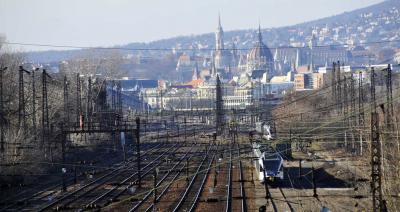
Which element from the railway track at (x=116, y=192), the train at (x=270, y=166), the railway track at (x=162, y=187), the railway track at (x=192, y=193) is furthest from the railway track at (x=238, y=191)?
the railway track at (x=116, y=192)

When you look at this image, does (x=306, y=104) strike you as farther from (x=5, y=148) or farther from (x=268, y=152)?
(x=5, y=148)

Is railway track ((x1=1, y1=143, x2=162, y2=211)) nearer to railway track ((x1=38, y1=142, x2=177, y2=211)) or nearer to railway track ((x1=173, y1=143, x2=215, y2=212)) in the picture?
railway track ((x1=38, y1=142, x2=177, y2=211))

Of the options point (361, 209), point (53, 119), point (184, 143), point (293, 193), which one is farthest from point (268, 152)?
point (184, 143)

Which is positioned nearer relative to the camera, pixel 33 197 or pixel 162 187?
pixel 33 197

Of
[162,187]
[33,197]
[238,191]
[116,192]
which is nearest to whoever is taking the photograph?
[33,197]

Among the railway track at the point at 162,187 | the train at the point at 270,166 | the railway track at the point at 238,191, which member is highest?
the train at the point at 270,166

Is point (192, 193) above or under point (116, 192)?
under

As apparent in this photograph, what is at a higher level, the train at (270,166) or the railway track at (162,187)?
the train at (270,166)

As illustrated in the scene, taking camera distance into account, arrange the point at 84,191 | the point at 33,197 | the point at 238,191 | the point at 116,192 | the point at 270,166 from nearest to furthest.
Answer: the point at 33,197
the point at 116,192
the point at 84,191
the point at 238,191
the point at 270,166

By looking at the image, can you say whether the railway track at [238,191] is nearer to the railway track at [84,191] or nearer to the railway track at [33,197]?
the railway track at [84,191]

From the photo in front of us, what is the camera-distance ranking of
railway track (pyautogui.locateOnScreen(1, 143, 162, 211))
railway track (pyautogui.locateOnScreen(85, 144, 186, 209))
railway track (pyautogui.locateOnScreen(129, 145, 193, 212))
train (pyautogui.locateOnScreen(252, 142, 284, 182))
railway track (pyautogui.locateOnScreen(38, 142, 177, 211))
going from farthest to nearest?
1. train (pyautogui.locateOnScreen(252, 142, 284, 182))
2. railway track (pyautogui.locateOnScreen(85, 144, 186, 209))
3. railway track (pyautogui.locateOnScreen(38, 142, 177, 211))
4. railway track (pyautogui.locateOnScreen(1, 143, 162, 211))
5. railway track (pyautogui.locateOnScreen(129, 145, 193, 212))

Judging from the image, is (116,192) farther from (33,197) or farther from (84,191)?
(33,197)

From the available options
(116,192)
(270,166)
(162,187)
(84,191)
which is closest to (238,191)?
(270,166)

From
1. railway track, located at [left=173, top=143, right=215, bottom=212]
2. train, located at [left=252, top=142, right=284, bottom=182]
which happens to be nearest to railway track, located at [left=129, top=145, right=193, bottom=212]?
railway track, located at [left=173, top=143, right=215, bottom=212]
